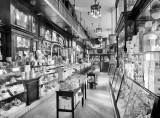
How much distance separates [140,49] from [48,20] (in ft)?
17.5

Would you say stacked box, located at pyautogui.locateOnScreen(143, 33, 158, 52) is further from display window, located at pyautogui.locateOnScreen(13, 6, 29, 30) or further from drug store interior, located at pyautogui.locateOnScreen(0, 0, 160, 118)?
display window, located at pyautogui.locateOnScreen(13, 6, 29, 30)

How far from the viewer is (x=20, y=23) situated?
14.8 ft

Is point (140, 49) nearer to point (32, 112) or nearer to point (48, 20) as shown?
point (32, 112)

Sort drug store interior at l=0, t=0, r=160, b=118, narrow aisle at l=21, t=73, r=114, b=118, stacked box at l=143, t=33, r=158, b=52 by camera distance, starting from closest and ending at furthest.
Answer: stacked box at l=143, t=33, r=158, b=52 → drug store interior at l=0, t=0, r=160, b=118 → narrow aisle at l=21, t=73, r=114, b=118

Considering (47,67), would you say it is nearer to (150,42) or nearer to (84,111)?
(84,111)

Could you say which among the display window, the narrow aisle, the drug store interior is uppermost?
the display window

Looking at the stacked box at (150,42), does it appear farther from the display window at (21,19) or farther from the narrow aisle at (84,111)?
the display window at (21,19)

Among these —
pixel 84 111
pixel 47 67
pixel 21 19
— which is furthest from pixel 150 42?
pixel 47 67

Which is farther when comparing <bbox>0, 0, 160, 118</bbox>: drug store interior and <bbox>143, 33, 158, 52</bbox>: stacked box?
<bbox>0, 0, 160, 118</bbox>: drug store interior

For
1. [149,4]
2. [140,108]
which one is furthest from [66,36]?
→ [140,108]

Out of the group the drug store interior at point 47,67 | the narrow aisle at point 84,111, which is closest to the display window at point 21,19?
the drug store interior at point 47,67

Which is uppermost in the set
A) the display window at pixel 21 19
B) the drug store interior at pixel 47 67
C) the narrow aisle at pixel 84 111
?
the display window at pixel 21 19

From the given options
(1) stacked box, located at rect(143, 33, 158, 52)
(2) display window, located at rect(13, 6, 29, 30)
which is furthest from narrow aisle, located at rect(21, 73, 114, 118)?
(2) display window, located at rect(13, 6, 29, 30)

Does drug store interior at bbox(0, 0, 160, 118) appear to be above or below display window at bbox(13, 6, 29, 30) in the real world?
below
